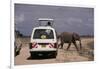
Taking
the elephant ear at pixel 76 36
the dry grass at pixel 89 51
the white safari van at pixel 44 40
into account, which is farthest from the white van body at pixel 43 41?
the dry grass at pixel 89 51

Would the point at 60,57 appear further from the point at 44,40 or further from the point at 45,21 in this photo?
the point at 45,21

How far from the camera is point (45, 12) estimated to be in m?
3.21

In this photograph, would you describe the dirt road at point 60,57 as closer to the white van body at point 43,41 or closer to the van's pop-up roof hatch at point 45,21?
the white van body at point 43,41

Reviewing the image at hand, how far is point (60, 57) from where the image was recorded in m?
3.30

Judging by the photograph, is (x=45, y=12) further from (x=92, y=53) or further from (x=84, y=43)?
(x=92, y=53)

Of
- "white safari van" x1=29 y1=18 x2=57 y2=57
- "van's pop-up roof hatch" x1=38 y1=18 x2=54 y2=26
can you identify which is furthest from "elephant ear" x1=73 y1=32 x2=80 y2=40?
"van's pop-up roof hatch" x1=38 y1=18 x2=54 y2=26

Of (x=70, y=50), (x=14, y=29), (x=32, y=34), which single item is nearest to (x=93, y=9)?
(x=70, y=50)

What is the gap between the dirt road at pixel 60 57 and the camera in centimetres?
311

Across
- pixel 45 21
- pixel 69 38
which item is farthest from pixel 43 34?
pixel 69 38

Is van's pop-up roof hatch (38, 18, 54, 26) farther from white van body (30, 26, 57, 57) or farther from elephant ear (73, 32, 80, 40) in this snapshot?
elephant ear (73, 32, 80, 40)

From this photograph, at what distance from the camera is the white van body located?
318cm

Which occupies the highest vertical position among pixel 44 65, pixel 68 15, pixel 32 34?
pixel 68 15

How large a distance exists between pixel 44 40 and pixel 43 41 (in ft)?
0.07

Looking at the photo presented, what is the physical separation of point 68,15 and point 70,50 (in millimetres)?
581
